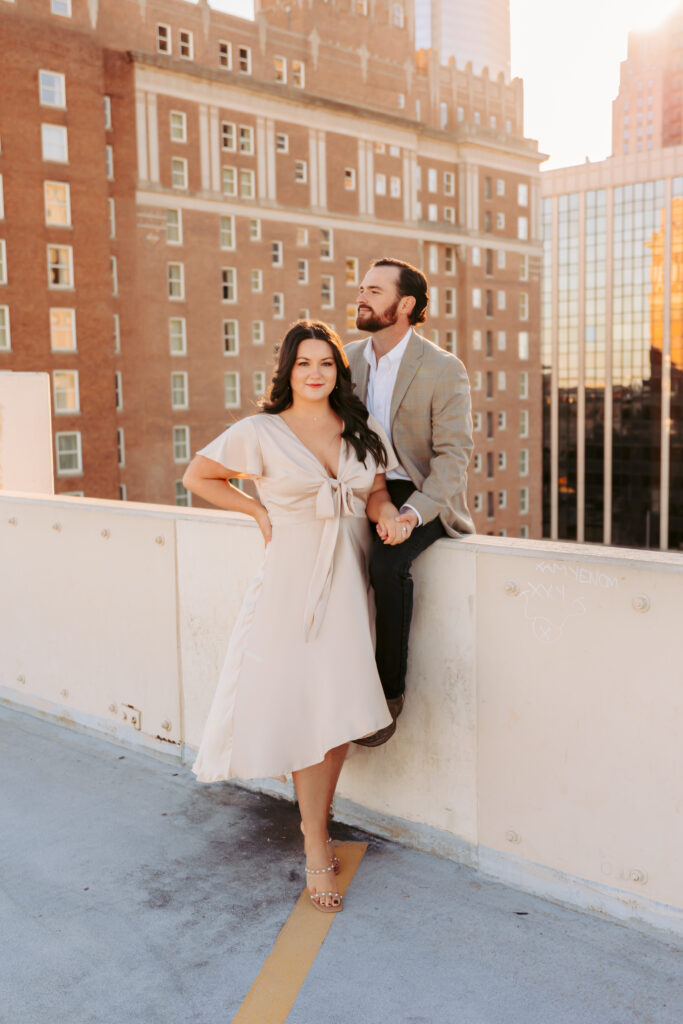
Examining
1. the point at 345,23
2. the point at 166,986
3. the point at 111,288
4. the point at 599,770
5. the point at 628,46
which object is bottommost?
the point at 166,986

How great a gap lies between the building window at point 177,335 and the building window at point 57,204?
8.06 meters

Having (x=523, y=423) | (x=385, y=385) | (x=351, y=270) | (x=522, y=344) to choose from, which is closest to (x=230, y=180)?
(x=351, y=270)

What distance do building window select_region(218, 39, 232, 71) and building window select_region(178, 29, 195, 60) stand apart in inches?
88.1

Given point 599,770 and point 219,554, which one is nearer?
point 599,770

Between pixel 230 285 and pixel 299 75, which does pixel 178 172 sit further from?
pixel 299 75

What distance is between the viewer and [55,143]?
146ft

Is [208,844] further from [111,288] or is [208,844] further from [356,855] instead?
[111,288]

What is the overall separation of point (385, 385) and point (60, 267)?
45.2 metres

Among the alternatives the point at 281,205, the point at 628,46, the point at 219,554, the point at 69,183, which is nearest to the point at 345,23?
the point at 281,205

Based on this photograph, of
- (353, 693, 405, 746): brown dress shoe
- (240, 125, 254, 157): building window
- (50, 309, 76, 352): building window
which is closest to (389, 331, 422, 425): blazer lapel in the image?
(353, 693, 405, 746): brown dress shoe

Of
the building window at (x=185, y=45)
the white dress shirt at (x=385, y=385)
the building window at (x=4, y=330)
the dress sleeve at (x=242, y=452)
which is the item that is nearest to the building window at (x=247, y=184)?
the building window at (x=185, y=45)

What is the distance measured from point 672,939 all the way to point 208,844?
1.69 m

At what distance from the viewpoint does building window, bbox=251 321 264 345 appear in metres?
55.3

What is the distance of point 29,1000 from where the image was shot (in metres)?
2.69
